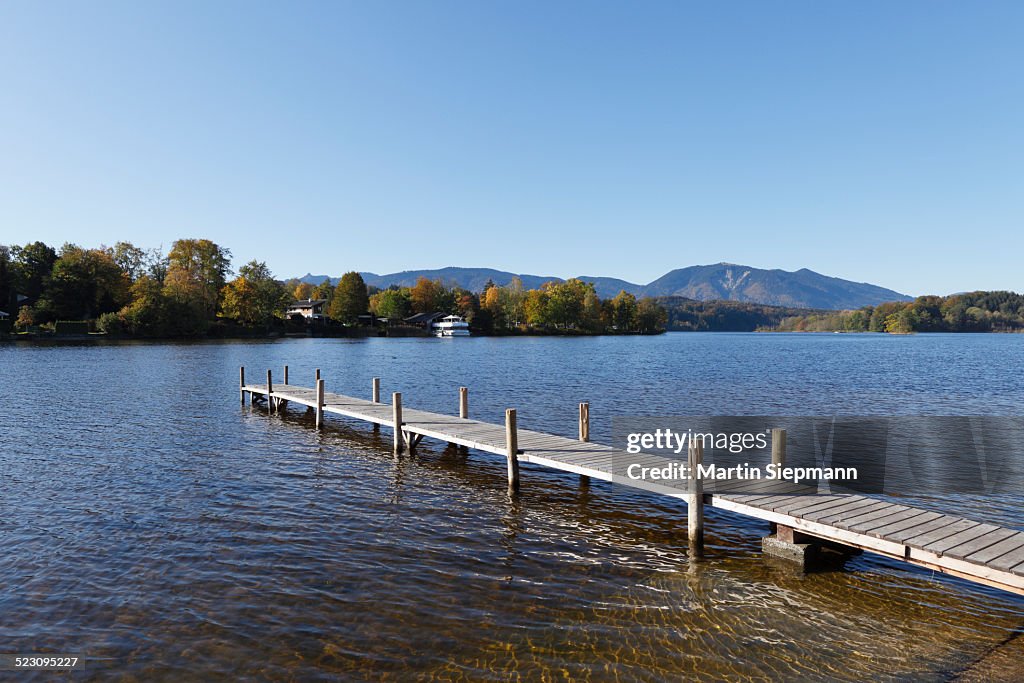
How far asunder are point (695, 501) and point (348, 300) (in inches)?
5648

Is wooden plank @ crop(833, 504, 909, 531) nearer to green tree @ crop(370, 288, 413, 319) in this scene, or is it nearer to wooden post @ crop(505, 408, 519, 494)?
wooden post @ crop(505, 408, 519, 494)

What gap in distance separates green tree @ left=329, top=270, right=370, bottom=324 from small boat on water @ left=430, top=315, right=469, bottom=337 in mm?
21103

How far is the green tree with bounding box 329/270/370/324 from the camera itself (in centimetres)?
14600

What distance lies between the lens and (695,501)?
11.5m

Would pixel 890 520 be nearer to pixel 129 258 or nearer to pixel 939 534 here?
pixel 939 534

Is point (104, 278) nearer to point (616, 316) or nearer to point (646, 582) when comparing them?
point (646, 582)

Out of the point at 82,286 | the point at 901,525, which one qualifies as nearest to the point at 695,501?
the point at 901,525

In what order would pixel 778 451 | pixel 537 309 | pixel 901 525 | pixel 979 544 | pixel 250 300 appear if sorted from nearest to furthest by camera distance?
pixel 979 544, pixel 901 525, pixel 778 451, pixel 250 300, pixel 537 309

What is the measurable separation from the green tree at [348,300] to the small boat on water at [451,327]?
69.2ft

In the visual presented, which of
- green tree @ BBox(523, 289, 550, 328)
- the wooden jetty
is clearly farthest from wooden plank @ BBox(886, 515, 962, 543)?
green tree @ BBox(523, 289, 550, 328)

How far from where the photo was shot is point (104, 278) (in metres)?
102

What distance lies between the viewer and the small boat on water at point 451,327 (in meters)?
154

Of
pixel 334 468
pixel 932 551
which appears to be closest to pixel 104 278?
pixel 334 468

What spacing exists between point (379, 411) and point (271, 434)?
4552mm
